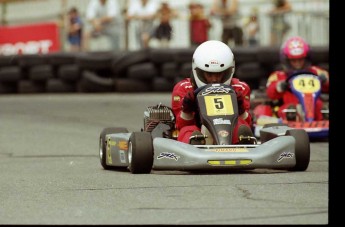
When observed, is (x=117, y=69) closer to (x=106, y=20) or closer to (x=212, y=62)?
(x=106, y=20)

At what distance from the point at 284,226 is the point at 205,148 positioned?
119 inches

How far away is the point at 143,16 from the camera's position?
68.3 ft

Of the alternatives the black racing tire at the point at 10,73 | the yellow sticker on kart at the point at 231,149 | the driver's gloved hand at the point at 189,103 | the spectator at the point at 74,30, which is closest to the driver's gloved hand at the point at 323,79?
the driver's gloved hand at the point at 189,103

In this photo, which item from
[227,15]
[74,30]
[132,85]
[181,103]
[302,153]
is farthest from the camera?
[74,30]

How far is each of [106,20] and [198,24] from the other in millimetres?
1650

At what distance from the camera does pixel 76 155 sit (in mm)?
11711

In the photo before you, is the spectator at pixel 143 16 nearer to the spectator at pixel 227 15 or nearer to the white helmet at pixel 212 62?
the spectator at pixel 227 15

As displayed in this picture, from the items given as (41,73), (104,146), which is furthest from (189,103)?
(41,73)

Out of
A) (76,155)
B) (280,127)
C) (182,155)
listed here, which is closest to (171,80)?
(76,155)

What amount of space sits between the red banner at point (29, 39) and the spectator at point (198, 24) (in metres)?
3.08

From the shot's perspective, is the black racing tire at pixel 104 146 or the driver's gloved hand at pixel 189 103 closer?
the driver's gloved hand at pixel 189 103

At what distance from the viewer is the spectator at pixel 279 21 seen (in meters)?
20.6

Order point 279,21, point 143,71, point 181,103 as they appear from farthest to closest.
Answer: point 279,21 → point 143,71 → point 181,103
